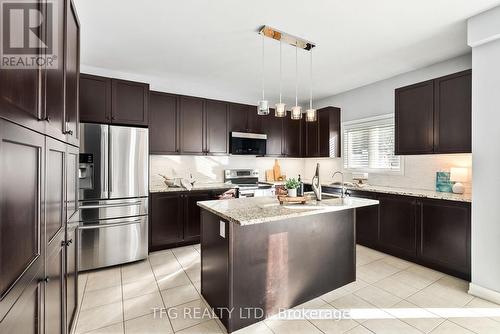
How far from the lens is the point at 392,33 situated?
2.72m

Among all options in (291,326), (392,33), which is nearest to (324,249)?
(291,326)

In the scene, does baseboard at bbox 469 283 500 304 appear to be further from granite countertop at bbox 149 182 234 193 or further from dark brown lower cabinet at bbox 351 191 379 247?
granite countertop at bbox 149 182 234 193

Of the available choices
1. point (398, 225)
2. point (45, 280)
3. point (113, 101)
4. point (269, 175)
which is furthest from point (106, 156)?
point (398, 225)

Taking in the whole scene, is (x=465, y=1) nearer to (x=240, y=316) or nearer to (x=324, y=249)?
(x=324, y=249)

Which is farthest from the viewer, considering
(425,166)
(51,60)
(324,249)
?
(425,166)

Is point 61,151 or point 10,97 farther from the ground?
point 10,97

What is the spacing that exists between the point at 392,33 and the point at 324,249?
2.50 m

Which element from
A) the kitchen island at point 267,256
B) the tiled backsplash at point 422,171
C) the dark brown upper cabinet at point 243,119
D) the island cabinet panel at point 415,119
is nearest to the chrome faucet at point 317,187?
the kitchen island at point 267,256

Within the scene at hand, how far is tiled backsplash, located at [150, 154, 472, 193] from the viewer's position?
3508 mm

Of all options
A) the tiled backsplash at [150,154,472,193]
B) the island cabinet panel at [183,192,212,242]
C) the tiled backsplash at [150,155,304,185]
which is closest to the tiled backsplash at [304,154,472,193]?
the tiled backsplash at [150,154,472,193]

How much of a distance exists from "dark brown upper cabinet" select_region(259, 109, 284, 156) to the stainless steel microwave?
0.16m

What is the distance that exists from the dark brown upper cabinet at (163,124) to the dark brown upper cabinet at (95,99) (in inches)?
27.1

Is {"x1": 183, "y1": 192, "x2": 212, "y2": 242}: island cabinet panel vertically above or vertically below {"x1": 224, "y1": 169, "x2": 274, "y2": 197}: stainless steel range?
below

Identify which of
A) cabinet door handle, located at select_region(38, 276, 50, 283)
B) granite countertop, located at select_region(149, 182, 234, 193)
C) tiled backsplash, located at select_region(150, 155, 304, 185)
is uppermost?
tiled backsplash, located at select_region(150, 155, 304, 185)
